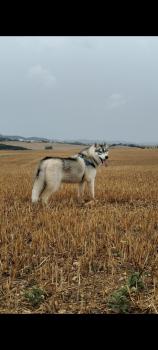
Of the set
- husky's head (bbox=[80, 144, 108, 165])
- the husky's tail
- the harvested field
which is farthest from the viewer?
husky's head (bbox=[80, 144, 108, 165])

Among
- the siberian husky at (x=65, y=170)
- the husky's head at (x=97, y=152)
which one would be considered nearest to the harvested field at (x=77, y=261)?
the siberian husky at (x=65, y=170)

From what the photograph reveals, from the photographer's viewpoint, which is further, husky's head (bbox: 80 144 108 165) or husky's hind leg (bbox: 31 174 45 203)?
husky's head (bbox: 80 144 108 165)

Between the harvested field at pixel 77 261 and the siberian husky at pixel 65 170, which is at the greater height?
the siberian husky at pixel 65 170

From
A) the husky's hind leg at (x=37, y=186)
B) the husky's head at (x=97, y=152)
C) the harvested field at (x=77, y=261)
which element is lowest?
the harvested field at (x=77, y=261)

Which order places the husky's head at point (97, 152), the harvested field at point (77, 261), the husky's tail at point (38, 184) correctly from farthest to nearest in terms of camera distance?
the husky's head at point (97, 152)
the husky's tail at point (38, 184)
the harvested field at point (77, 261)

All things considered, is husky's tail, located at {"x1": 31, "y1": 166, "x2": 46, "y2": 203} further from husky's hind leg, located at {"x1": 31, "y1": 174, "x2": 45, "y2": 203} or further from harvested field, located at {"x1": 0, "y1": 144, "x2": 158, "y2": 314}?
harvested field, located at {"x1": 0, "y1": 144, "x2": 158, "y2": 314}

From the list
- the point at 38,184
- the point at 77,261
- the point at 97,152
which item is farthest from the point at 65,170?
the point at 77,261

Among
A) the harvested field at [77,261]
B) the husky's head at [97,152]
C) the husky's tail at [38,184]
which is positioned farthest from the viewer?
the husky's head at [97,152]

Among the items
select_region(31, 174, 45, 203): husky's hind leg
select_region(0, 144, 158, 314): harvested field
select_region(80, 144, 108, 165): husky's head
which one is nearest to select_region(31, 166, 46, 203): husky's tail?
select_region(31, 174, 45, 203): husky's hind leg

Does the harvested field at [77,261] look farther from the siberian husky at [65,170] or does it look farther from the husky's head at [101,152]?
the husky's head at [101,152]

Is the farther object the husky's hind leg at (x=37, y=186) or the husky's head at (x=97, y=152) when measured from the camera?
the husky's head at (x=97, y=152)

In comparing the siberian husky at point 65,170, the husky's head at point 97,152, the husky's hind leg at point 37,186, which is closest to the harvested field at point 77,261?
the husky's hind leg at point 37,186

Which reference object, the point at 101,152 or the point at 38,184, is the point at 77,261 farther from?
the point at 101,152
